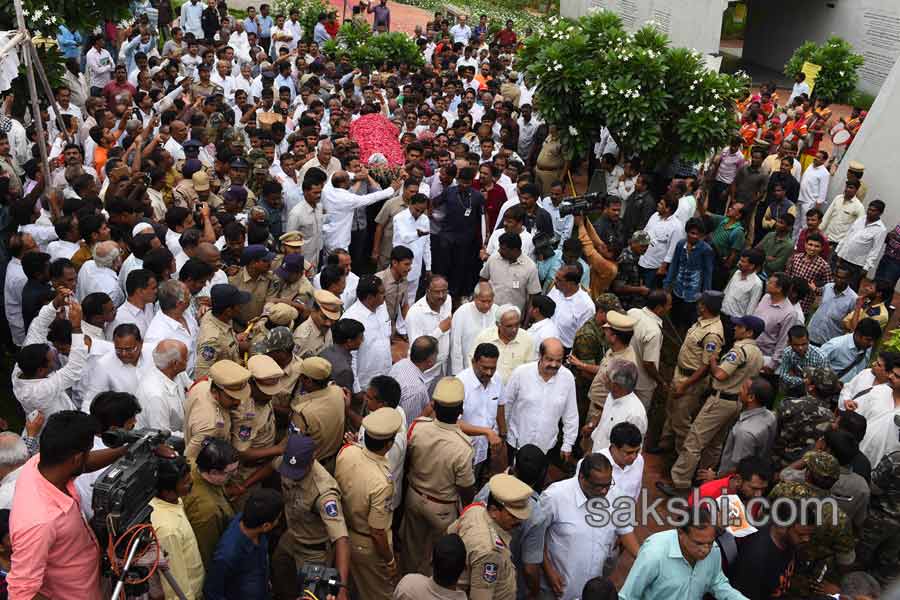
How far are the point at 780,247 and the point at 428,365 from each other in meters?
4.91

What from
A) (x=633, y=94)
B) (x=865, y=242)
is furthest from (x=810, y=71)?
(x=865, y=242)

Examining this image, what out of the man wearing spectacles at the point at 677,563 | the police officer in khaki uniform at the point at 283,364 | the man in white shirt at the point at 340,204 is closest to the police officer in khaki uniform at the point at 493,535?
the man wearing spectacles at the point at 677,563

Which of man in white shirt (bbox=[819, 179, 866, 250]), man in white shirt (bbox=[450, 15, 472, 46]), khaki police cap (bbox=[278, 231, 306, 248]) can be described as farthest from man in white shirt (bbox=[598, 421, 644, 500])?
man in white shirt (bbox=[450, 15, 472, 46])

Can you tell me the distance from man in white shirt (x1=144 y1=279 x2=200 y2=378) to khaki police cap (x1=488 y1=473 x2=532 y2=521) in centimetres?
270

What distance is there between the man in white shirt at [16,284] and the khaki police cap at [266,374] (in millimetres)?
2911

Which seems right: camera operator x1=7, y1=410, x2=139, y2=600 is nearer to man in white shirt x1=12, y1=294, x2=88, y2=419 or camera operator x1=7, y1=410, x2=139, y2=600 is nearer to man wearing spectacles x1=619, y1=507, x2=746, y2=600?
man in white shirt x1=12, y1=294, x2=88, y2=419

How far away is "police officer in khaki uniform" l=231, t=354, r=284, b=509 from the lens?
16.5 ft

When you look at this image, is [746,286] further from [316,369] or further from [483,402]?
[316,369]

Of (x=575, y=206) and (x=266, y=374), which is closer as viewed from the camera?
(x=266, y=374)

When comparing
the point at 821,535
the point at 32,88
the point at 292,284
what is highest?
the point at 32,88

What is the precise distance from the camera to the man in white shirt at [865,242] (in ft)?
31.4

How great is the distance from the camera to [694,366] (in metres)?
6.94

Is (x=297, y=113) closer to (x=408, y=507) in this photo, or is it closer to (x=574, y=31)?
(x=574, y=31)

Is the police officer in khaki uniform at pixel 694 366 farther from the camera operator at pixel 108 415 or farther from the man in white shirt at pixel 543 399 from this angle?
the camera operator at pixel 108 415
